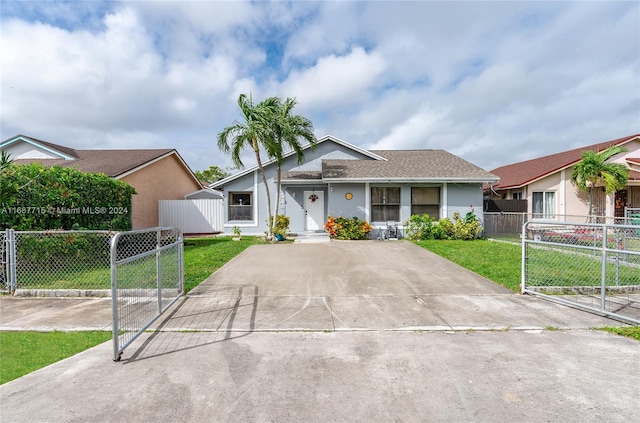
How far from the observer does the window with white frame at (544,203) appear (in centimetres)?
1784

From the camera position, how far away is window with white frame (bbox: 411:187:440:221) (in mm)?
15289

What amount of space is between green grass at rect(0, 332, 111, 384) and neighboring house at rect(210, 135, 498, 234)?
11.5 metres

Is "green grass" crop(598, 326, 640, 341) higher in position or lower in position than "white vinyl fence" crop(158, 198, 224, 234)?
lower

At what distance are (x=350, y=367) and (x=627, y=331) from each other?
4.19 metres

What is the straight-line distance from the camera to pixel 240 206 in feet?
55.7

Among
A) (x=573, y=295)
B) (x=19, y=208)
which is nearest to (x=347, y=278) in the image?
(x=573, y=295)

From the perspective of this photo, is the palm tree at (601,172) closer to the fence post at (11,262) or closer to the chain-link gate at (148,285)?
the chain-link gate at (148,285)

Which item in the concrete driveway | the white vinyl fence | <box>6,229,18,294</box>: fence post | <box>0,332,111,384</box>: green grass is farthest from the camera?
the white vinyl fence

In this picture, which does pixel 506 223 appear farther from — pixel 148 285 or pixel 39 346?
pixel 39 346

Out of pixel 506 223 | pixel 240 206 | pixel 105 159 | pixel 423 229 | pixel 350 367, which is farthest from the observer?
pixel 105 159

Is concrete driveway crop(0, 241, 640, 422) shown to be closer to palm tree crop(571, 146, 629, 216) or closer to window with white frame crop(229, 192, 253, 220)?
window with white frame crop(229, 192, 253, 220)

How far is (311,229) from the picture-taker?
16.8 metres

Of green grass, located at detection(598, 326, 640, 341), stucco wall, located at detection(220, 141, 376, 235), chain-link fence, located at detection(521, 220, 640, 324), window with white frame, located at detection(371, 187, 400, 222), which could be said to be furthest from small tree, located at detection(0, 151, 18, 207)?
window with white frame, located at detection(371, 187, 400, 222)

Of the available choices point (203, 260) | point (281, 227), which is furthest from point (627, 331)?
point (281, 227)
